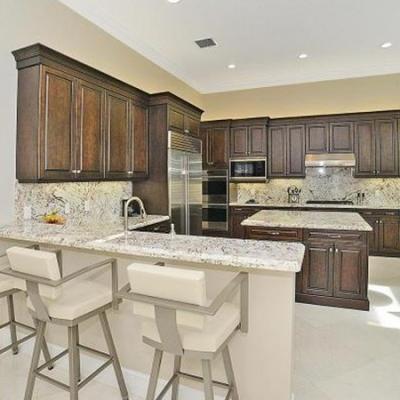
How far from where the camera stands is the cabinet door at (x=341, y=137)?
237 inches

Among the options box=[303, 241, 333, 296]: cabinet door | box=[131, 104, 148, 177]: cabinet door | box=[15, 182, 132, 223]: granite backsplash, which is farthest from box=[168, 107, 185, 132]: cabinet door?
box=[303, 241, 333, 296]: cabinet door

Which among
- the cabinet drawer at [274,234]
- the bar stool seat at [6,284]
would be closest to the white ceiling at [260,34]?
the cabinet drawer at [274,234]

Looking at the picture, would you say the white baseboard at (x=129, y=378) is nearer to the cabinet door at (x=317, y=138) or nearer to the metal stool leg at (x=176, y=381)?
the metal stool leg at (x=176, y=381)

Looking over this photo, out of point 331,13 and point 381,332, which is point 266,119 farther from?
point 381,332

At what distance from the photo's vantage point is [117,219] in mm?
4203

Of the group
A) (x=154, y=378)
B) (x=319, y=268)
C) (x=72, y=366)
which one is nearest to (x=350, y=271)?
(x=319, y=268)

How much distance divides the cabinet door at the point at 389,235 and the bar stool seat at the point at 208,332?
5.00 meters

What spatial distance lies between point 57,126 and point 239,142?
421 centimetres

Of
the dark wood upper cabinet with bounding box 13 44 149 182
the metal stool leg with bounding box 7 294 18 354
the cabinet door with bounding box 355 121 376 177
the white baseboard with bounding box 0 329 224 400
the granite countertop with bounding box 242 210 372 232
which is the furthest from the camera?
the cabinet door with bounding box 355 121 376 177

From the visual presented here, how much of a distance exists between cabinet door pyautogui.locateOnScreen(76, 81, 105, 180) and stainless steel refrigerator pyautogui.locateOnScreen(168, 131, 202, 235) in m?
1.09

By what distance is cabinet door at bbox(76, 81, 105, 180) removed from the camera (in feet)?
10.7

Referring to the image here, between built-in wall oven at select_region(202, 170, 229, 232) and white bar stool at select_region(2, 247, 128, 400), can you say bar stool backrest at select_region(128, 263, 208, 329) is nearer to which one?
white bar stool at select_region(2, 247, 128, 400)

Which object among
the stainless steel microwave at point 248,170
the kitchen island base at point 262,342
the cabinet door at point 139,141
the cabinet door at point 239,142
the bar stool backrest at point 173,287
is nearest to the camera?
the bar stool backrest at point 173,287

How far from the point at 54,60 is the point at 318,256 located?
338 cm
